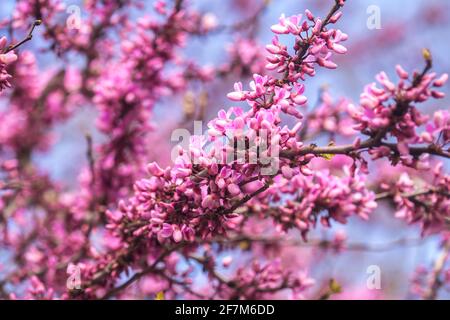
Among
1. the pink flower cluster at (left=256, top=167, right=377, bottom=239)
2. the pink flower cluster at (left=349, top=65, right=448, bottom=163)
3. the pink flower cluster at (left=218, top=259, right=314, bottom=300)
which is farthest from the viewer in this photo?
the pink flower cluster at (left=218, top=259, right=314, bottom=300)

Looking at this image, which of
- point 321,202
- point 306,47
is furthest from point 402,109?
point 321,202

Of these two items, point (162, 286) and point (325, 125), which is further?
point (325, 125)

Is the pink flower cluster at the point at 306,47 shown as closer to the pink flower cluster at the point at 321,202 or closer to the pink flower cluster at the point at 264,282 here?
the pink flower cluster at the point at 321,202

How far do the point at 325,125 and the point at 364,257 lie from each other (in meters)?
5.06

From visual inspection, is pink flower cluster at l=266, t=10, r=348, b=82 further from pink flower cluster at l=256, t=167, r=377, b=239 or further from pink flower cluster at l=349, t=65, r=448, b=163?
pink flower cluster at l=256, t=167, r=377, b=239

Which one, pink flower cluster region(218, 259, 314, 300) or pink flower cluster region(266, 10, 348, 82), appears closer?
pink flower cluster region(266, 10, 348, 82)

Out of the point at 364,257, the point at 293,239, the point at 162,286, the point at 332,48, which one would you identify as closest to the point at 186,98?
the point at 293,239

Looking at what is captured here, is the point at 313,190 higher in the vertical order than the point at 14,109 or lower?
lower

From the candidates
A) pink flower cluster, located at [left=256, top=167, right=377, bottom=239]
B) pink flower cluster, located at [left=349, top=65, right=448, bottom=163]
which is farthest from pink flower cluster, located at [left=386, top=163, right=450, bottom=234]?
pink flower cluster, located at [left=349, top=65, right=448, bottom=163]

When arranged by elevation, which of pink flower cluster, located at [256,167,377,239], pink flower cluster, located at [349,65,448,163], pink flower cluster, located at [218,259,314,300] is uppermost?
pink flower cluster, located at [349,65,448,163]

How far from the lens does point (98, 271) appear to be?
3490 mm

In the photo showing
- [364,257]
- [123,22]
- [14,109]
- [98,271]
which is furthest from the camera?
[364,257]

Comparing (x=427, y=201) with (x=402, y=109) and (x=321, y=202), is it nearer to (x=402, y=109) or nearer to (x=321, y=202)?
(x=321, y=202)
